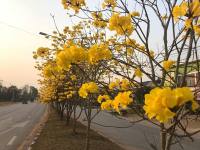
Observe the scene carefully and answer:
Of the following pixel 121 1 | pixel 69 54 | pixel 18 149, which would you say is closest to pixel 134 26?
pixel 121 1

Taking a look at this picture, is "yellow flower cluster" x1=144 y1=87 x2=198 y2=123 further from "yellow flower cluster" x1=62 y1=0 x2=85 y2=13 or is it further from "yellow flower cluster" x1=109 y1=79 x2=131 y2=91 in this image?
"yellow flower cluster" x1=62 y1=0 x2=85 y2=13

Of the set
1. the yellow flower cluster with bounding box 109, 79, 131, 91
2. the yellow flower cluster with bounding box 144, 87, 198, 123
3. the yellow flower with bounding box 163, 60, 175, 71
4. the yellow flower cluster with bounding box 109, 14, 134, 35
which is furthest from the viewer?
the yellow flower cluster with bounding box 109, 79, 131, 91

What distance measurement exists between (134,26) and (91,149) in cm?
849

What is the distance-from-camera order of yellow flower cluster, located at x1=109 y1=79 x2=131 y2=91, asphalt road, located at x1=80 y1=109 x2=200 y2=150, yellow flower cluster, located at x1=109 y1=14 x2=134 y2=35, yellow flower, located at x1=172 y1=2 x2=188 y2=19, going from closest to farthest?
yellow flower, located at x1=172 y1=2 x2=188 y2=19, yellow flower cluster, located at x1=109 y1=14 x2=134 y2=35, yellow flower cluster, located at x1=109 y1=79 x2=131 y2=91, asphalt road, located at x1=80 y1=109 x2=200 y2=150

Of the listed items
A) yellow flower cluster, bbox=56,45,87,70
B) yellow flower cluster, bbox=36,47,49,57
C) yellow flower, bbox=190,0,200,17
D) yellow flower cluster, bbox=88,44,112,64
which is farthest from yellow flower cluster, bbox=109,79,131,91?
yellow flower, bbox=190,0,200,17

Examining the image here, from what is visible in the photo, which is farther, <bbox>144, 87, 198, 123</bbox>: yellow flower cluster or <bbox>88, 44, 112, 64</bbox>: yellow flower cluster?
<bbox>88, 44, 112, 64</bbox>: yellow flower cluster

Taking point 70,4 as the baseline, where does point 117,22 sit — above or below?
below

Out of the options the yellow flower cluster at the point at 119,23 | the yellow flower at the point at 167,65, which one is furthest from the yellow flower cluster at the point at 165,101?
the yellow flower at the point at 167,65

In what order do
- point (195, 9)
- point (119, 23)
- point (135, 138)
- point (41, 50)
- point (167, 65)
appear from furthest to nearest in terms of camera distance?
point (135, 138) → point (41, 50) → point (167, 65) → point (119, 23) → point (195, 9)

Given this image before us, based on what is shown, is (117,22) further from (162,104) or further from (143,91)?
(162,104)

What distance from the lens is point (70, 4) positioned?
16.8 feet

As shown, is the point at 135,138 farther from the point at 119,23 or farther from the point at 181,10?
the point at 181,10

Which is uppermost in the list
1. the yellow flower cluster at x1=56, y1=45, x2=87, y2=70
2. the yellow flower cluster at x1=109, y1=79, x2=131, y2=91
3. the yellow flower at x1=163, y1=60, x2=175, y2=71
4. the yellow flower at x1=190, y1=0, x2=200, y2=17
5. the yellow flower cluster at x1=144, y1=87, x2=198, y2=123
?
the yellow flower at x1=190, y1=0, x2=200, y2=17

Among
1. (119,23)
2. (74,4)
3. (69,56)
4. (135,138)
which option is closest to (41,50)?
(74,4)
